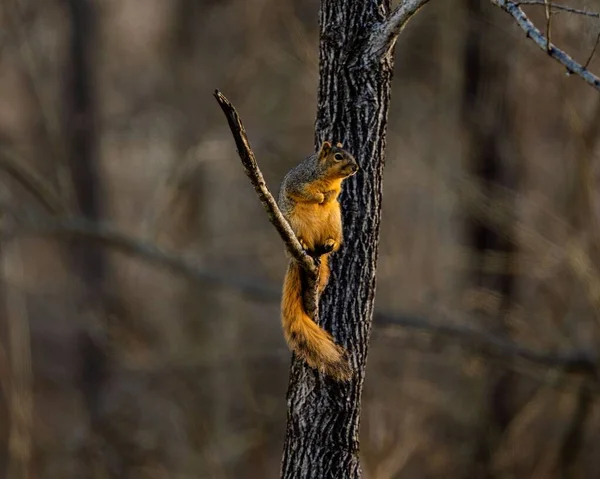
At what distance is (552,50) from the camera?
223 cm

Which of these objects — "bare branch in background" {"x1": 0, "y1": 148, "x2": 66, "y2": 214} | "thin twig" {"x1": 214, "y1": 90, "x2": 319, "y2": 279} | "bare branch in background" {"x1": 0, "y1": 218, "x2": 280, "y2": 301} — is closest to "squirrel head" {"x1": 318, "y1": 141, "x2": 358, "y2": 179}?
"thin twig" {"x1": 214, "y1": 90, "x2": 319, "y2": 279}

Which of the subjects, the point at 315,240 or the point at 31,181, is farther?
the point at 31,181

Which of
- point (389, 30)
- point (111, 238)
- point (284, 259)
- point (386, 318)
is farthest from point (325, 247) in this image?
point (284, 259)

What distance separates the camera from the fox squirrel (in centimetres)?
274

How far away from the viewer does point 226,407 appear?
28.4 feet

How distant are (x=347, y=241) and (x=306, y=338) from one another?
39cm

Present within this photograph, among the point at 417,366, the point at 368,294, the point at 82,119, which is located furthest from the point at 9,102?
the point at 368,294

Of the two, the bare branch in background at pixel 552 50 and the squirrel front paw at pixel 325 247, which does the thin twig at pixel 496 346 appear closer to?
the squirrel front paw at pixel 325 247

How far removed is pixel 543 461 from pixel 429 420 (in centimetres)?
126

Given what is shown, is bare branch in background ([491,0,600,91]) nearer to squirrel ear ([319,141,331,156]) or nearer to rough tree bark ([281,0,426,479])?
rough tree bark ([281,0,426,479])

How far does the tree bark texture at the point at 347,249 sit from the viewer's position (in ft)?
9.33

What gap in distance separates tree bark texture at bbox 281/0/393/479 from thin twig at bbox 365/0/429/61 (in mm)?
51

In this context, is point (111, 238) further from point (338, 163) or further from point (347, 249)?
point (338, 163)

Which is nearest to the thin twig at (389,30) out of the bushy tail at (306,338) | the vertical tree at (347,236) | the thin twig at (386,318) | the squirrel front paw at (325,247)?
the vertical tree at (347,236)
